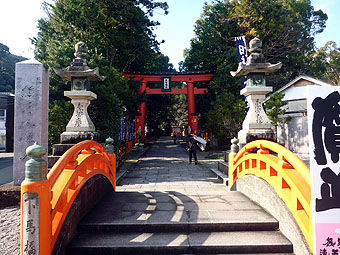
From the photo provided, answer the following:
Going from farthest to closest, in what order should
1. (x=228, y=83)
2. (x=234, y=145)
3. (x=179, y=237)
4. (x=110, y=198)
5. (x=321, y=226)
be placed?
(x=228, y=83) < (x=234, y=145) < (x=110, y=198) < (x=179, y=237) < (x=321, y=226)

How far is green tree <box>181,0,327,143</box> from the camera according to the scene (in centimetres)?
1808

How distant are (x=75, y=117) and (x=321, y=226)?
559 cm

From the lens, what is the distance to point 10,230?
387 centimetres

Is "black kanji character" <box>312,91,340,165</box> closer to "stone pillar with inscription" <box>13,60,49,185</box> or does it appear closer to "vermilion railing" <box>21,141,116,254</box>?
"vermilion railing" <box>21,141,116,254</box>

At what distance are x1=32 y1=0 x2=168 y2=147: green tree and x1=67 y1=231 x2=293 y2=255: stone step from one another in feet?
22.5

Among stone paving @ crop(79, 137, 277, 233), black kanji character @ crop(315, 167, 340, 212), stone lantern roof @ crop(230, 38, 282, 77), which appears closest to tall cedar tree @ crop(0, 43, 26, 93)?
stone paving @ crop(79, 137, 277, 233)

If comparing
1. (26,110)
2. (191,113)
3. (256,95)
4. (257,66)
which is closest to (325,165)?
(256,95)

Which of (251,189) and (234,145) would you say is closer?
(251,189)

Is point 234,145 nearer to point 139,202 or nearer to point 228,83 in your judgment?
point 139,202

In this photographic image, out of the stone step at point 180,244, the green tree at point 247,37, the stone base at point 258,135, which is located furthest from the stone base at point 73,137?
the green tree at point 247,37

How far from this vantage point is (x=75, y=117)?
228 inches

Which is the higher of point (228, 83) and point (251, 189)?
point (228, 83)

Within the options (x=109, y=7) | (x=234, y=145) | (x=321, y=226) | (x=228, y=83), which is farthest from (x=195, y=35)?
(x=321, y=226)

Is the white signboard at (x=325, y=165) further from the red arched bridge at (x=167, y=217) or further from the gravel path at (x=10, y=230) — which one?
the gravel path at (x=10, y=230)
